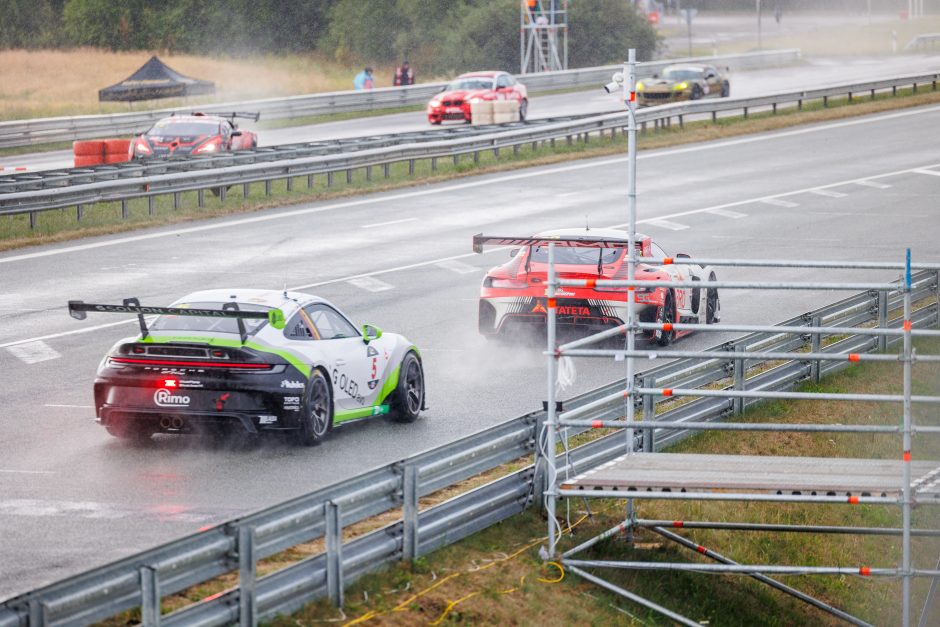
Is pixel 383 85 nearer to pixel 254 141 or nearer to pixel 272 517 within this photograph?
pixel 254 141

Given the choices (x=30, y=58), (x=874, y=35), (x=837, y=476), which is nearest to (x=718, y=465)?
(x=837, y=476)

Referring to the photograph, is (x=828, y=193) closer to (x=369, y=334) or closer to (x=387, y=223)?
(x=387, y=223)

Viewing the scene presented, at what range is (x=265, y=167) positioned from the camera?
111ft

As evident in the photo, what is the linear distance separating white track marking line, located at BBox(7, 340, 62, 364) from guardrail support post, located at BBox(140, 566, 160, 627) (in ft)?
35.7

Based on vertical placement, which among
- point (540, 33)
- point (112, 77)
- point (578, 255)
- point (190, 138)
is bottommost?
point (578, 255)

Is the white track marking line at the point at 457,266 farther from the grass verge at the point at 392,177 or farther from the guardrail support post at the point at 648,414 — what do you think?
the guardrail support post at the point at 648,414

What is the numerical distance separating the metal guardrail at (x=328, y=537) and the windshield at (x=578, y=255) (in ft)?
16.3

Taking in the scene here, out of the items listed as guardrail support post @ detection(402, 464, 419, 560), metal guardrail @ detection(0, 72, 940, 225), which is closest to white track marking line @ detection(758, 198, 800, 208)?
metal guardrail @ detection(0, 72, 940, 225)

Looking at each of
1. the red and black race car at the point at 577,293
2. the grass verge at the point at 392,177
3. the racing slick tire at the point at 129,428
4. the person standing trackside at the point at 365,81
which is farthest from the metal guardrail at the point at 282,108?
the racing slick tire at the point at 129,428

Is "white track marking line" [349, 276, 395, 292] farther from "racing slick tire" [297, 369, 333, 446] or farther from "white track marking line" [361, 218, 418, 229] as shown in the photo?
"racing slick tire" [297, 369, 333, 446]

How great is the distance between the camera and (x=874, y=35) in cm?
9756

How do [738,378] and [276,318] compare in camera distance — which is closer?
[276,318]

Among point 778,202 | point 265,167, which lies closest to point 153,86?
point 265,167

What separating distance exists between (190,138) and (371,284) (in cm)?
1435
